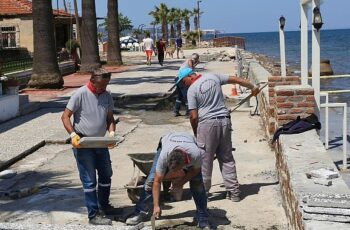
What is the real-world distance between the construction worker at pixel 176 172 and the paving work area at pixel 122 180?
0.65ft

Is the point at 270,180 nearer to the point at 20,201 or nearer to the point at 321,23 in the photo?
the point at 321,23

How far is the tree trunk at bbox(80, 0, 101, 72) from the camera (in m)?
26.9

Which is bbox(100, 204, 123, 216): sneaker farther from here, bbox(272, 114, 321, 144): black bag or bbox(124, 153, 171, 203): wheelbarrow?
bbox(272, 114, 321, 144): black bag

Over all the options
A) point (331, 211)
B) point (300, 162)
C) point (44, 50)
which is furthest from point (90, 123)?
point (44, 50)

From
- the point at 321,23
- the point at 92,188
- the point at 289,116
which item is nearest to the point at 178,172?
the point at 92,188

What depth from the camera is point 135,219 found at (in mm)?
6168

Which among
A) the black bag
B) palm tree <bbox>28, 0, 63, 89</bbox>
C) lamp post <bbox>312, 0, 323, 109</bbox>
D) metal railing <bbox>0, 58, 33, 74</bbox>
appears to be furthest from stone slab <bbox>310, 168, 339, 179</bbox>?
metal railing <bbox>0, 58, 33, 74</bbox>

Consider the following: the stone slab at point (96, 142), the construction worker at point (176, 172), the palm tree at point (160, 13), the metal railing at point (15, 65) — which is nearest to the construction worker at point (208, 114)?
the construction worker at point (176, 172)

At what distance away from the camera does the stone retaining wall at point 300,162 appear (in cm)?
433

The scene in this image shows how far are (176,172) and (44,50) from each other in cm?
1565

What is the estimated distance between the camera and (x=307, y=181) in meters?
5.14

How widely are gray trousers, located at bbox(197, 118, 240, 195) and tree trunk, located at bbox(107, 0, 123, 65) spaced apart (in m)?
26.1

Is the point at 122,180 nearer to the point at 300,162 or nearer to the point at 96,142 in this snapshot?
the point at 96,142

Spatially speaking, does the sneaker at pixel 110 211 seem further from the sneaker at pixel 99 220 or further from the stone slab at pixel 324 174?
the stone slab at pixel 324 174
